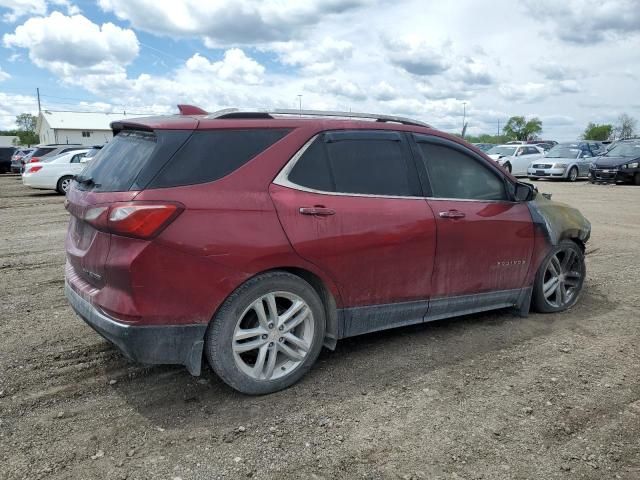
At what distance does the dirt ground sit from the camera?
273 cm

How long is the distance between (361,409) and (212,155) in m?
1.77

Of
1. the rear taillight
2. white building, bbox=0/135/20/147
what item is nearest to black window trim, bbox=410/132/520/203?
the rear taillight

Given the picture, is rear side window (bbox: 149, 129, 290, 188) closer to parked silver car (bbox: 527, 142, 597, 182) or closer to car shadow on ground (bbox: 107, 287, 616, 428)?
car shadow on ground (bbox: 107, 287, 616, 428)

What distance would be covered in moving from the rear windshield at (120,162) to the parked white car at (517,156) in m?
23.3

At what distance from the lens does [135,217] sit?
9.71ft

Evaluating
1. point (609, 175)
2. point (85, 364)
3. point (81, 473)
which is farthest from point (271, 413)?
point (609, 175)

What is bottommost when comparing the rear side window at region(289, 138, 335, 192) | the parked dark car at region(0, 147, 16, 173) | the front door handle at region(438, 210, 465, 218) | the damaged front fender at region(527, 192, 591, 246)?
the parked dark car at region(0, 147, 16, 173)

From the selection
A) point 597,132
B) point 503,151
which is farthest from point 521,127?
point 503,151

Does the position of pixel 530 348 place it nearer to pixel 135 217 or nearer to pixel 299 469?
pixel 299 469

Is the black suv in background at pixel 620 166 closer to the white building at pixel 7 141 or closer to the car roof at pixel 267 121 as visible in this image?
the car roof at pixel 267 121

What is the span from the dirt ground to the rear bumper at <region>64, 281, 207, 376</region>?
0.35 meters

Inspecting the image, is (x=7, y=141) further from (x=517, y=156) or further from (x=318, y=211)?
(x=318, y=211)

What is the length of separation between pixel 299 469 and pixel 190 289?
1.12 metres

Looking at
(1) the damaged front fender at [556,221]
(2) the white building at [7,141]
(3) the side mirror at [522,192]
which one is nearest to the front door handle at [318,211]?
(3) the side mirror at [522,192]
